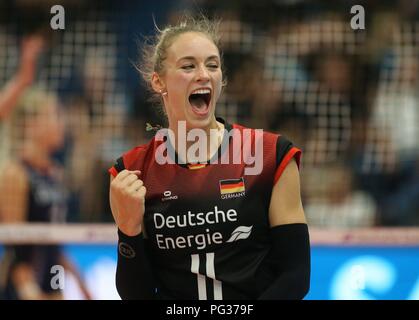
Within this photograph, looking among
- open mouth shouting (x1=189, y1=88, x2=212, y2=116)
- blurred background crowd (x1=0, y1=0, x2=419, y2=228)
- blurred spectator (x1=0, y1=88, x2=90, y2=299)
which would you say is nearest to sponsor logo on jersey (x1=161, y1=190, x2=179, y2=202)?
open mouth shouting (x1=189, y1=88, x2=212, y2=116)

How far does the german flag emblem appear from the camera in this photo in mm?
2926

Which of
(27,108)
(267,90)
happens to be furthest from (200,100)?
(27,108)

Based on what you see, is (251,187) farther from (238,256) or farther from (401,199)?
(401,199)

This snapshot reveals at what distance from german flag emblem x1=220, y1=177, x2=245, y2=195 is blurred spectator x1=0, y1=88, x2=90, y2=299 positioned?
337 centimetres

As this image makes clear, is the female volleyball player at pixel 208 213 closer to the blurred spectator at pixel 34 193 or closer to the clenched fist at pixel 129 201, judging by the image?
the clenched fist at pixel 129 201

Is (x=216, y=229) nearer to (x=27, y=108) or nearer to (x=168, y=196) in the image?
(x=168, y=196)

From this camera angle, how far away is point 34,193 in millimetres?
6582

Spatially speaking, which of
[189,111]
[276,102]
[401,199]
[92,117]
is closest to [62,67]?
[92,117]

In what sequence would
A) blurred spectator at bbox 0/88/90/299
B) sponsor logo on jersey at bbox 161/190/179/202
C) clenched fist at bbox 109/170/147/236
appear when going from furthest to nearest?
blurred spectator at bbox 0/88/90/299 < sponsor logo on jersey at bbox 161/190/179/202 < clenched fist at bbox 109/170/147/236

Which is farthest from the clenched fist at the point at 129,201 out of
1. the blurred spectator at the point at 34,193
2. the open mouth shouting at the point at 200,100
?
the blurred spectator at the point at 34,193

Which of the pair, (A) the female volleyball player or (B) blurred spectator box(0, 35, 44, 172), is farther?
(B) blurred spectator box(0, 35, 44, 172)

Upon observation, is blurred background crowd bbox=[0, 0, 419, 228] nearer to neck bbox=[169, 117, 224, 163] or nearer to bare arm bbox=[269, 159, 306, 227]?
neck bbox=[169, 117, 224, 163]

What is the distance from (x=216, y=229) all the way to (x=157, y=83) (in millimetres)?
639

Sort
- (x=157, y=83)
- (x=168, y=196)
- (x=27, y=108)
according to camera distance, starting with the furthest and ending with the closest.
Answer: (x=27, y=108) → (x=157, y=83) → (x=168, y=196)
